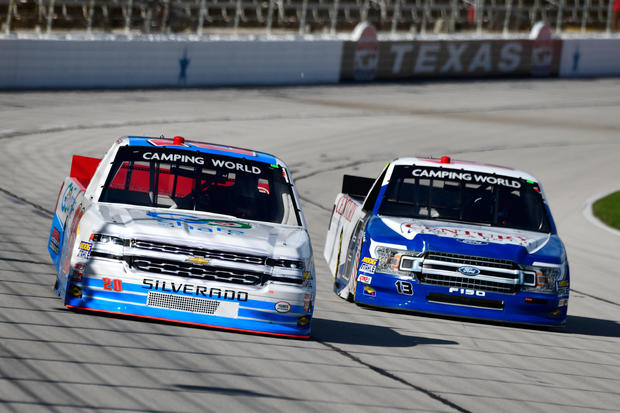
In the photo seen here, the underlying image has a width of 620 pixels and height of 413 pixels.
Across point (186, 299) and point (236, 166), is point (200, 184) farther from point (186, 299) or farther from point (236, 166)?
point (186, 299)

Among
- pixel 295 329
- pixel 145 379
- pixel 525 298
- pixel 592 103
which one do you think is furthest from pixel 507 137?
pixel 145 379

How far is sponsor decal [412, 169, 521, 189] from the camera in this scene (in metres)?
11.0

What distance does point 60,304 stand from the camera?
331 inches

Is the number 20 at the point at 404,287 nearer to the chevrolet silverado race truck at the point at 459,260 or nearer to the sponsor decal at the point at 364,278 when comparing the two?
the chevrolet silverado race truck at the point at 459,260

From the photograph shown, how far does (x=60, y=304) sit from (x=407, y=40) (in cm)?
2876

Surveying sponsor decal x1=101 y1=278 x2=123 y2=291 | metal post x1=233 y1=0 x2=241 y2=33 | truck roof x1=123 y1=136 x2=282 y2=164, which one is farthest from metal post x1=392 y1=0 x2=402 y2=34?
sponsor decal x1=101 y1=278 x2=123 y2=291

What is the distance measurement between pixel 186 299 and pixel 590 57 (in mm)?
36613

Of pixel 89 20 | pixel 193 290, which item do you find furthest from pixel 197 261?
pixel 89 20

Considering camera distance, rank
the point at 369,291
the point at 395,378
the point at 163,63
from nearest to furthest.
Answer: the point at 395,378 < the point at 369,291 < the point at 163,63

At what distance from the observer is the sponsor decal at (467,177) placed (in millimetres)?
10961

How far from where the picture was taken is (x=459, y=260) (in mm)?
9773

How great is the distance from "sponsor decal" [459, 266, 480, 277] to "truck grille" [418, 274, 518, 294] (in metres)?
0.05

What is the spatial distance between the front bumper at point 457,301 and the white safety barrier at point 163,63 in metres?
18.1

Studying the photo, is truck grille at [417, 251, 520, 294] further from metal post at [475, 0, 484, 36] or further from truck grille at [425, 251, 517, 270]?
metal post at [475, 0, 484, 36]
